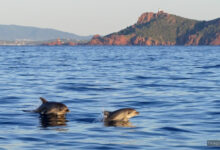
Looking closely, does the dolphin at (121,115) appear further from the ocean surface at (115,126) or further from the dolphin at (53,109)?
the dolphin at (53,109)

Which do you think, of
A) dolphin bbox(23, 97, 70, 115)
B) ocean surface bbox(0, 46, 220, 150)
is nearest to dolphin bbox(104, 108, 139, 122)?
ocean surface bbox(0, 46, 220, 150)

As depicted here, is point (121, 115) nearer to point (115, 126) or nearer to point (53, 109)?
point (115, 126)

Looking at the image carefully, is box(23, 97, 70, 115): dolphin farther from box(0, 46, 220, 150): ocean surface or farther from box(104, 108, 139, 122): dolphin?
box(104, 108, 139, 122): dolphin

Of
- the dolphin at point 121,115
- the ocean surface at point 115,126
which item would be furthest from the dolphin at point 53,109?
the dolphin at point 121,115

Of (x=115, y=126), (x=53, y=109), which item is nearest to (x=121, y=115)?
(x=115, y=126)

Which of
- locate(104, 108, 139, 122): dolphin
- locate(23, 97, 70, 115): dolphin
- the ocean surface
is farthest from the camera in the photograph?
locate(23, 97, 70, 115): dolphin

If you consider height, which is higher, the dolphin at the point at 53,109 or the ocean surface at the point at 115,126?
the dolphin at the point at 53,109

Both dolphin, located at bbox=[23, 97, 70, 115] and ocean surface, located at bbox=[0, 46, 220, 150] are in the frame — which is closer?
ocean surface, located at bbox=[0, 46, 220, 150]

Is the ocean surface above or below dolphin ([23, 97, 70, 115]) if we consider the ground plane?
below

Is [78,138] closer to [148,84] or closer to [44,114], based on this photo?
[44,114]

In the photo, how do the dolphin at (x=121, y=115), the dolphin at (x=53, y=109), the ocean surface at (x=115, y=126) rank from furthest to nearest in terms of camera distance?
the dolphin at (x=53, y=109) → the dolphin at (x=121, y=115) → the ocean surface at (x=115, y=126)

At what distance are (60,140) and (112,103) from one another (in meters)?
8.28

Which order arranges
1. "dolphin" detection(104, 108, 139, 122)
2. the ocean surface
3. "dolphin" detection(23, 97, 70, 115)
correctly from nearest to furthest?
the ocean surface, "dolphin" detection(104, 108, 139, 122), "dolphin" detection(23, 97, 70, 115)

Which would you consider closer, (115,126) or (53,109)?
(115,126)
